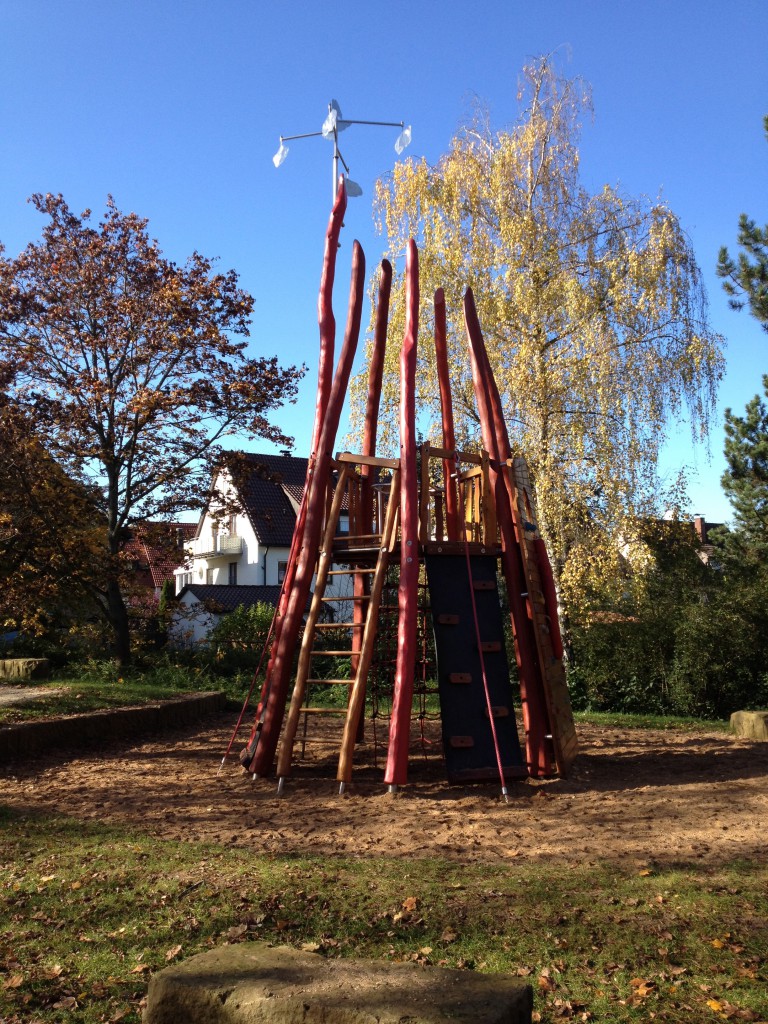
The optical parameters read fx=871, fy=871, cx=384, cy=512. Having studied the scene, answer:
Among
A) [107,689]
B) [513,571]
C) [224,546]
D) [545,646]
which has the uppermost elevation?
[224,546]

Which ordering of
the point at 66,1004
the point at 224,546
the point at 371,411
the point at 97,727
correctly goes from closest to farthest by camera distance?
the point at 66,1004 → the point at 371,411 → the point at 97,727 → the point at 224,546

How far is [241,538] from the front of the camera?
42.3 metres

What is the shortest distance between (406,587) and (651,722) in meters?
6.62

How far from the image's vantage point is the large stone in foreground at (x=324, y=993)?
2344 mm

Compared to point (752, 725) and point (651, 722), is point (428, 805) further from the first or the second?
point (651, 722)

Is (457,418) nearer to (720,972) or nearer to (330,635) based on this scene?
(330,635)

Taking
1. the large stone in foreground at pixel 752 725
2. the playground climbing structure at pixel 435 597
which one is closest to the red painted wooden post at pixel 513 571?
the playground climbing structure at pixel 435 597

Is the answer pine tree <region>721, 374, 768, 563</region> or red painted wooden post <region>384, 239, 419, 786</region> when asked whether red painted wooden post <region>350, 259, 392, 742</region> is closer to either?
red painted wooden post <region>384, 239, 419, 786</region>

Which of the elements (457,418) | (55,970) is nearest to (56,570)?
(457,418)

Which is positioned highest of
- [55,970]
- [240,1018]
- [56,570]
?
[56,570]

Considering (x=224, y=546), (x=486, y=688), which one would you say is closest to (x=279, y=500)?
(x=224, y=546)

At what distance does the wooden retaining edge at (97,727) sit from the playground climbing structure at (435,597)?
2.77m

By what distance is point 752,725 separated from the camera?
35.1 ft

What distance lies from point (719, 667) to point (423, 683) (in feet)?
21.0
